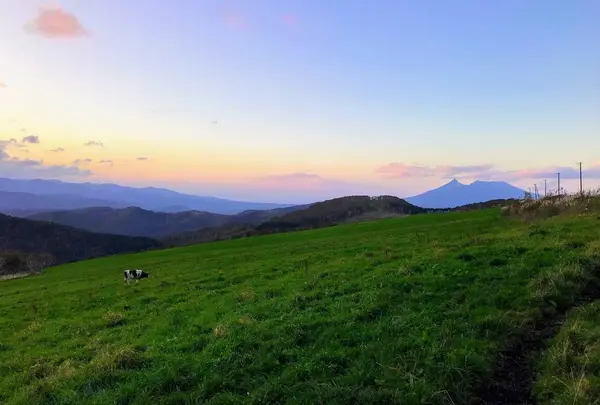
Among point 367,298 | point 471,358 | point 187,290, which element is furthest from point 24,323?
point 471,358

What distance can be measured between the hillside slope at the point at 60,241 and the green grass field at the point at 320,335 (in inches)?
6096

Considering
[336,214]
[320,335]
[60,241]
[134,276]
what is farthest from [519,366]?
[60,241]

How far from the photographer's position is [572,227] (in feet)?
74.6

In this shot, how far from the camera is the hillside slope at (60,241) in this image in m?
167

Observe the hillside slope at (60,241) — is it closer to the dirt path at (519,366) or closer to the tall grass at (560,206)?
the tall grass at (560,206)

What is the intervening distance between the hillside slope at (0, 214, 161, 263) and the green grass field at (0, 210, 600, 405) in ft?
508

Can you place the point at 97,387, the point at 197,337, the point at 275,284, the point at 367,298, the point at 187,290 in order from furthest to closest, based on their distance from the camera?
the point at 187,290 < the point at 275,284 < the point at 367,298 < the point at 197,337 < the point at 97,387

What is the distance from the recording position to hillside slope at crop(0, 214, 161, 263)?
16738 cm

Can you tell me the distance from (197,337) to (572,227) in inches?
749

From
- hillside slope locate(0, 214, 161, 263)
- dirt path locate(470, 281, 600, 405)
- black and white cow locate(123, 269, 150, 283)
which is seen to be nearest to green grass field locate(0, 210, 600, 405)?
dirt path locate(470, 281, 600, 405)

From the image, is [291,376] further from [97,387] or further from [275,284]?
[275,284]

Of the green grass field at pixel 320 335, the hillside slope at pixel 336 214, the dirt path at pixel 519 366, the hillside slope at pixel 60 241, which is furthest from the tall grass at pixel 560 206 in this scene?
the hillside slope at pixel 60 241

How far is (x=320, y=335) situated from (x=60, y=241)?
18730 cm

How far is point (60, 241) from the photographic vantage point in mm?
175625
